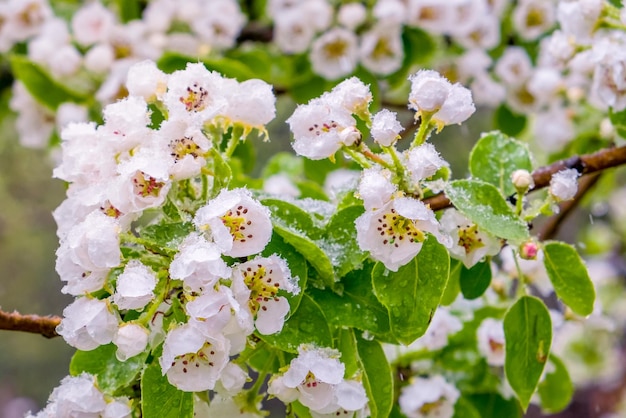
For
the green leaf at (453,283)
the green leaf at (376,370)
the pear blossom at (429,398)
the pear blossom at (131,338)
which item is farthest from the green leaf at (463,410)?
the pear blossom at (131,338)

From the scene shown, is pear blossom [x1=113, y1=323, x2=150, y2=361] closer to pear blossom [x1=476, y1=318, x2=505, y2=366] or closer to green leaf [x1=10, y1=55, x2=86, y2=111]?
pear blossom [x1=476, y1=318, x2=505, y2=366]

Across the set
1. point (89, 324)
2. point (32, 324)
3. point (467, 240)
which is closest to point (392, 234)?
point (467, 240)

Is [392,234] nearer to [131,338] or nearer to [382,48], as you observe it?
[131,338]

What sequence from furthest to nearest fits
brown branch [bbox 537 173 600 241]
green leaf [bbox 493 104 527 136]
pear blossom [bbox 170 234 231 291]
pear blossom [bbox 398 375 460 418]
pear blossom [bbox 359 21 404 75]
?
green leaf [bbox 493 104 527 136] → pear blossom [bbox 359 21 404 75] → brown branch [bbox 537 173 600 241] → pear blossom [bbox 398 375 460 418] → pear blossom [bbox 170 234 231 291]

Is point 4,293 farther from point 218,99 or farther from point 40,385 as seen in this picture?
point 218,99

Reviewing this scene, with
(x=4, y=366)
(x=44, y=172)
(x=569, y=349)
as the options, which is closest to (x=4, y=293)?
(x=4, y=366)

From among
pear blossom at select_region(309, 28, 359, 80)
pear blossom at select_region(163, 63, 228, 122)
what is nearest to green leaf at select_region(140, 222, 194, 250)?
pear blossom at select_region(163, 63, 228, 122)

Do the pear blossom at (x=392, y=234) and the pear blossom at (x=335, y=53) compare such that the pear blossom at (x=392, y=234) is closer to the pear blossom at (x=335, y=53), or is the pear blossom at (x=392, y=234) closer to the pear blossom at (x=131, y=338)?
the pear blossom at (x=131, y=338)

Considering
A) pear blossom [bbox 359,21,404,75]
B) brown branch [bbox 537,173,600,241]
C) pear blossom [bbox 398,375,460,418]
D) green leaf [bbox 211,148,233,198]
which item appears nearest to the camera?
green leaf [bbox 211,148,233,198]
